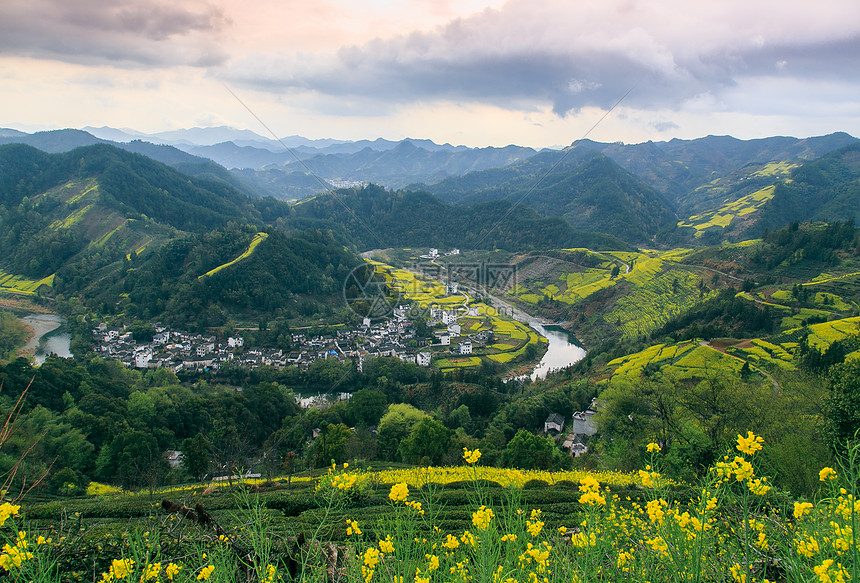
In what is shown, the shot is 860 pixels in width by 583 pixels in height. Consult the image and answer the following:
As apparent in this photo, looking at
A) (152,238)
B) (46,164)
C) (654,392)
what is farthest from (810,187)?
(46,164)

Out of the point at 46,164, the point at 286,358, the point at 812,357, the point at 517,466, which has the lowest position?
the point at 286,358

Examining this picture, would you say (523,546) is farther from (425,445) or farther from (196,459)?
(196,459)

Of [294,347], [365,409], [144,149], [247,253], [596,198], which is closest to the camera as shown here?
[365,409]

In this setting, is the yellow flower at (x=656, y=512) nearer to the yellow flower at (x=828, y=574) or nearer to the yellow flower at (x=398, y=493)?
the yellow flower at (x=828, y=574)

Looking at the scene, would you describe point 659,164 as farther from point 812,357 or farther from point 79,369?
point 79,369

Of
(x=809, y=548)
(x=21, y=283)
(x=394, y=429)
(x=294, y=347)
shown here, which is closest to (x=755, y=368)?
(x=394, y=429)

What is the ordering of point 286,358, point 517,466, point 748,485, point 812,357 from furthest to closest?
point 286,358 → point 812,357 → point 517,466 → point 748,485
